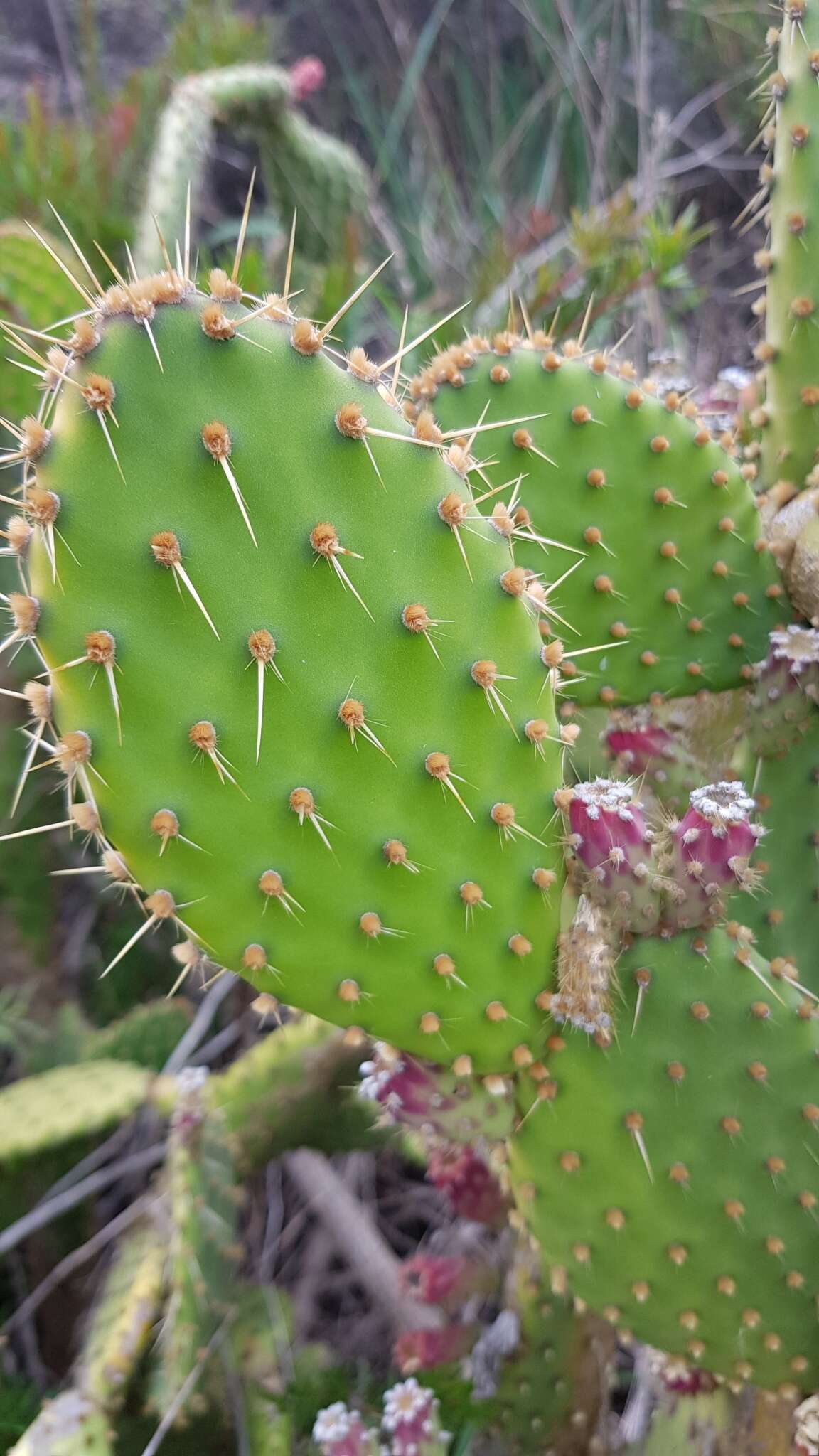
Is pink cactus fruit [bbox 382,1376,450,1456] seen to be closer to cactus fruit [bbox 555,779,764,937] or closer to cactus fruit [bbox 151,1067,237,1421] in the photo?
cactus fruit [bbox 151,1067,237,1421]

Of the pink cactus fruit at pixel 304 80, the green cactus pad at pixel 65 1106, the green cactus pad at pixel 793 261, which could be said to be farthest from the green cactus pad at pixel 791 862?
the pink cactus fruit at pixel 304 80

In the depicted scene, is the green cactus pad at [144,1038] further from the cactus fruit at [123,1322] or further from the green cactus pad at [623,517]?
the green cactus pad at [623,517]

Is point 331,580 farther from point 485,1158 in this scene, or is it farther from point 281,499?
point 485,1158

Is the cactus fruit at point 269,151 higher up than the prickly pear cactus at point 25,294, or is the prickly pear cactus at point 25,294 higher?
the cactus fruit at point 269,151

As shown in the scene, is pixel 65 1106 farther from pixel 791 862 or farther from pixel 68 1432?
pixel 791 862

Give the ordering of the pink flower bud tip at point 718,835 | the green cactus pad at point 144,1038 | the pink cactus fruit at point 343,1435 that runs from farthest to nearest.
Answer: the green cactus pad at point 144,1038 → the pink cactus fruit at point 343,1435 → the pink flower bud tip at point 718,835

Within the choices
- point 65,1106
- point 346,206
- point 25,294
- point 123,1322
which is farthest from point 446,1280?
point 346,206

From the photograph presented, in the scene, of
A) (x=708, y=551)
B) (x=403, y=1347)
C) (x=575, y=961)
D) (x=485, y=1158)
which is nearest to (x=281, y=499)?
(x=575, y=961)
